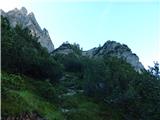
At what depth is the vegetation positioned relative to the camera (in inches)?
1394

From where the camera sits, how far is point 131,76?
154ft

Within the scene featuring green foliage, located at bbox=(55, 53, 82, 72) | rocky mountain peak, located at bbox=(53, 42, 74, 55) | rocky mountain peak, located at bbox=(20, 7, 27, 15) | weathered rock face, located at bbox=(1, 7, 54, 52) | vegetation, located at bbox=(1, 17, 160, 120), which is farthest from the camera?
rocky mountain peak, located at bbox=(20, 7, 27, 15)

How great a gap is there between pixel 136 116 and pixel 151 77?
207 inches

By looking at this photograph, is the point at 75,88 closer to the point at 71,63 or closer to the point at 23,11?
the point at 71,63

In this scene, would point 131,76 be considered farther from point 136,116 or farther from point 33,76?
point 33,76

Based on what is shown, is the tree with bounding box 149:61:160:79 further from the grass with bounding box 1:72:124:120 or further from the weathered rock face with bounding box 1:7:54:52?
the weathered rock face with bounding box 1:7:54:52

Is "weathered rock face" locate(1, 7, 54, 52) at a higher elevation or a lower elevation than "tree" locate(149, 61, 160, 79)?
higher

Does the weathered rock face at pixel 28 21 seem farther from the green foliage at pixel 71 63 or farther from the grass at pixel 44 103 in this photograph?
the grass at pixel 44 103

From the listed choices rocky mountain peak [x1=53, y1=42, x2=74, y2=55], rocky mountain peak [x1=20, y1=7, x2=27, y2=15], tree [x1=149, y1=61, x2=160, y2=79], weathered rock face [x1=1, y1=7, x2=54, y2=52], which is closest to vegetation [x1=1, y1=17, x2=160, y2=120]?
tree [x1=149, y1=61, x2=160, y2=79]

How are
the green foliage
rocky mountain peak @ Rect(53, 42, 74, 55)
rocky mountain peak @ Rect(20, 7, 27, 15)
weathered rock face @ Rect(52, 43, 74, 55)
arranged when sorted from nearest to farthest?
1. the green foliage
2. rocky mountain peak @ Rect(53, 42, 74, 55)
3. weathered rock face @ Rect(52, 43, 74, 55)
4. rocky mountain peak @ Rect(20, 7, 27, 15)

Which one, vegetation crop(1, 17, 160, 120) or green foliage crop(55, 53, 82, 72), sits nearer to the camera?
vegetation crop(1, 17, 160, 120)

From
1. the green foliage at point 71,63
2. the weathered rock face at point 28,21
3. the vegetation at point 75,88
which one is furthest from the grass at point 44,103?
the weathered rock face at point 28,21

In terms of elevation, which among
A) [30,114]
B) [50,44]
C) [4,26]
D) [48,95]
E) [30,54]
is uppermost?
[50,44]

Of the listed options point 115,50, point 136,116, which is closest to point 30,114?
point 136,116
